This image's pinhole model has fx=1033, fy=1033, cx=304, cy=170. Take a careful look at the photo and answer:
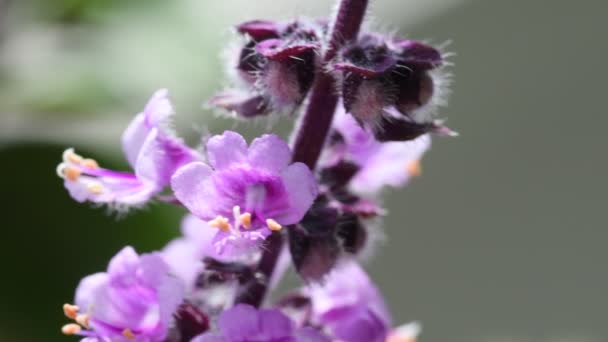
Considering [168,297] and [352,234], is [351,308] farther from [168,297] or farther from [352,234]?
[168,297]

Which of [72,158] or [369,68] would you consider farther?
[72,158]

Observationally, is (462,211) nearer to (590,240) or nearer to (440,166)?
(440,166)

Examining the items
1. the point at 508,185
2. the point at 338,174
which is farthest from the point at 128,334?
the point at 508,185

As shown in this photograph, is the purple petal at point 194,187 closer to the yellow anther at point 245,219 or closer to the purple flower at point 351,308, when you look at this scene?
the yellow anther at point 245,219

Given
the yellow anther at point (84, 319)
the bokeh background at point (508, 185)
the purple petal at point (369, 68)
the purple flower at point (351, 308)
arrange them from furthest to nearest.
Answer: the bokeh background at point (508, 185)
the purple flower at point (351, 308)
the yellow anther at point (84, 319)
the purple petal at point (369, 68)

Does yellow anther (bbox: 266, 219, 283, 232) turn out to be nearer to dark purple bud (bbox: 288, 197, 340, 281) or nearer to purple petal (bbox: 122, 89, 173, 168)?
dark purple bud (bbox: 288, 197, 340, 281)

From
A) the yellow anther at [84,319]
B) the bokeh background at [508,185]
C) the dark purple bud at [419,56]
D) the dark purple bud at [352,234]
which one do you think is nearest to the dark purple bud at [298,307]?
the dark purple bud at [352,234]
